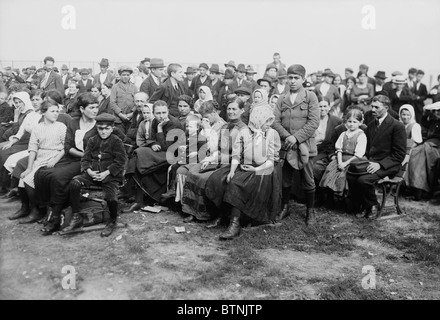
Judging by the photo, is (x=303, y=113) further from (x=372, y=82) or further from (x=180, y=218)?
(x=372, y=82)

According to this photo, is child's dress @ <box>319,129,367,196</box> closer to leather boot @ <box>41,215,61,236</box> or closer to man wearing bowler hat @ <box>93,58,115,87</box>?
leather boot @ <box>41,215,61,236</box>

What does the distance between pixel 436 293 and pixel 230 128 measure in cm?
322

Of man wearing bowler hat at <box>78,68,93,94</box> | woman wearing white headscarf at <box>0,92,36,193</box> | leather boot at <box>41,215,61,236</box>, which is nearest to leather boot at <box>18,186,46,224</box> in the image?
leather boot at <box>41,215,61,236</box>

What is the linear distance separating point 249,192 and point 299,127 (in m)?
1.22

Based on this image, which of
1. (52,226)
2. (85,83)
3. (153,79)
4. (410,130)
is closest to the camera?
(52,226)

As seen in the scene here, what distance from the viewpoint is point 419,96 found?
10.4 meters

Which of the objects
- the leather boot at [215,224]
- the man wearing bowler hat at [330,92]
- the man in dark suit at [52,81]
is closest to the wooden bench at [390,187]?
the leather boot at [215,224]

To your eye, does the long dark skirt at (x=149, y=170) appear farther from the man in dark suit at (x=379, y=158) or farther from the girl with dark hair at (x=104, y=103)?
the man in dark suit at (x=379, y=158)

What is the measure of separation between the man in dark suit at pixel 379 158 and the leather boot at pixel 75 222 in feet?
12.5

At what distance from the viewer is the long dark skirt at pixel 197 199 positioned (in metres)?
5.66

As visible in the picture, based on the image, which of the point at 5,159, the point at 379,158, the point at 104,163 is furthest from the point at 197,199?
the point at 5,159

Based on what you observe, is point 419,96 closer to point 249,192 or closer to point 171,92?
point 171,92

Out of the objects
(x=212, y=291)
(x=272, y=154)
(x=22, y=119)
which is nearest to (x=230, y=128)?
(x=272, y=154)
